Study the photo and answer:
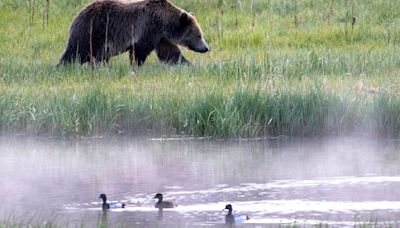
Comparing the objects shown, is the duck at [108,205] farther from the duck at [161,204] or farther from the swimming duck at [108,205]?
the duck at [161,204]

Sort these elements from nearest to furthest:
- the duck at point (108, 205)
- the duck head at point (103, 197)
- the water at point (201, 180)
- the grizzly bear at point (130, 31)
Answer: the water at point (201, 180) < the duck at point (108, 205) < the duck head at point (103, 197) < the grizzly bear at point (130, 31)

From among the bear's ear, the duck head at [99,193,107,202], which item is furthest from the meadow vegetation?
the duck head at [99,193,107,202]

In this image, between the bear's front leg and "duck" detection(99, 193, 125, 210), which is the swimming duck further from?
the bear's front leg

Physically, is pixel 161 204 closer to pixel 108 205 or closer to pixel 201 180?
pixel 108 205

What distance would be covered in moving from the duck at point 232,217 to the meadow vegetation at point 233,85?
127 inches

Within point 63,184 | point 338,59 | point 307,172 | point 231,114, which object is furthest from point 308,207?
point 338,59

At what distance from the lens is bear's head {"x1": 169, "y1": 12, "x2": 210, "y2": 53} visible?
1401 centimetres

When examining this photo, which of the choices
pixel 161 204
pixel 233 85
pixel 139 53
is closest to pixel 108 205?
pixel 161 204

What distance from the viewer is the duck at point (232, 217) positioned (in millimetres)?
6648

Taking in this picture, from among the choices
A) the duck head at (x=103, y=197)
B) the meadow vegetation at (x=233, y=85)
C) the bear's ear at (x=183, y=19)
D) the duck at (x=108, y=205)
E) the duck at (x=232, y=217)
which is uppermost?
the bear's ear at (x=183, y=19)

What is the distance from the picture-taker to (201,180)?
27.4 feet

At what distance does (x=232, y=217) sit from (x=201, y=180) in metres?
1.66

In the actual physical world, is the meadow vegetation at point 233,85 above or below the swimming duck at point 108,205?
above

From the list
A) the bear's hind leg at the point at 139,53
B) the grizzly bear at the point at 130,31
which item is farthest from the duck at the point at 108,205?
the bear's hind leg at the point at 139,53
